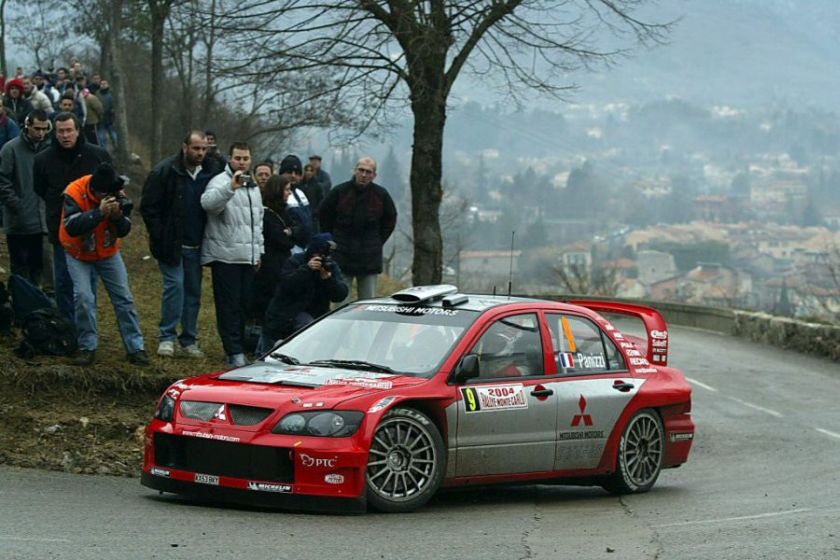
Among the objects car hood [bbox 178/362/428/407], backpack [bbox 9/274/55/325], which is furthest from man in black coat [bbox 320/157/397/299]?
car hood [bbox 178/362/428/407]

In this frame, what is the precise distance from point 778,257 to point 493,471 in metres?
179

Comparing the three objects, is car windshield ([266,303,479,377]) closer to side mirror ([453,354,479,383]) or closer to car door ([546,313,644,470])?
side mirror ([453,354,479,383])

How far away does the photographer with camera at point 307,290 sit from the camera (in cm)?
1312

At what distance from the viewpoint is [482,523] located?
350 inches

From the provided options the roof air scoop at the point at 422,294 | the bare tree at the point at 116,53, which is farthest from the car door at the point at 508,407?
the bare tree at the point at 116,53

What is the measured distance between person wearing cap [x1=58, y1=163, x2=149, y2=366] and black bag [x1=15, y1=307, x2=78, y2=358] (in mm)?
168

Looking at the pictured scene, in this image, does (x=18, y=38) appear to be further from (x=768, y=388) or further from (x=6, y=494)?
(x=6, y=494)

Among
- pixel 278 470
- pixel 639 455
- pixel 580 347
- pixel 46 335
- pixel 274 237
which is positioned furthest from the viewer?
pixel 274 237

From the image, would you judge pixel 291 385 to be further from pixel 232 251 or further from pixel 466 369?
pixel 232 251

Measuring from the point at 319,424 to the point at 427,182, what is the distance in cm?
1113

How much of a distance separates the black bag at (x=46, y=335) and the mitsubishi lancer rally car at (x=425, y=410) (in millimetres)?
3028

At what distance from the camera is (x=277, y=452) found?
859 cm

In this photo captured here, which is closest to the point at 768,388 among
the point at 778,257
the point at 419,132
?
the point at 419,132

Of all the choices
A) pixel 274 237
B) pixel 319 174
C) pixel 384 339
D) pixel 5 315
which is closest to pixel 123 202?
pixel 5 315
